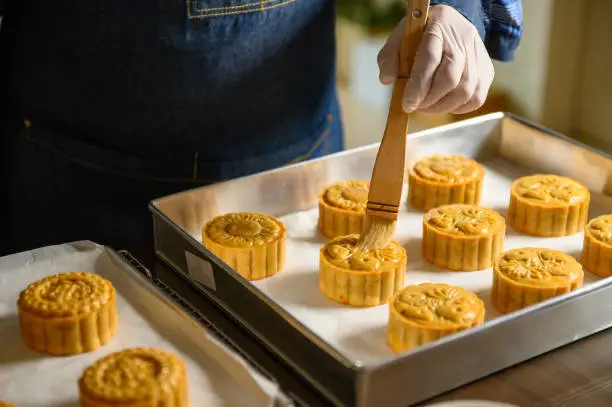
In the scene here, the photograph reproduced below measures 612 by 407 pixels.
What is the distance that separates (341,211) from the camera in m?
1.87

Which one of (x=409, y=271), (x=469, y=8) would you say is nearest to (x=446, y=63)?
(x=469, y=8)

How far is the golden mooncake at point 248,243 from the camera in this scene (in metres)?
1.73

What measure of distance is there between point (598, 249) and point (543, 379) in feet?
1.43

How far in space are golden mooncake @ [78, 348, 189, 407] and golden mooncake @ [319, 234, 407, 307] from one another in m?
0.39

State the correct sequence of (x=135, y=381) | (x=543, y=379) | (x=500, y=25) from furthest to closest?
(x=500, y=25), (x=543, y=379), (x=135, y=381)

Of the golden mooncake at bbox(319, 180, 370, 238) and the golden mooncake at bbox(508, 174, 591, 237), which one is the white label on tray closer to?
the golden mooncake at bbox(319, 180, 370, 238)

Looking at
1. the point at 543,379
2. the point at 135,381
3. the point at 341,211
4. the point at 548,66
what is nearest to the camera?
the point at 135,381

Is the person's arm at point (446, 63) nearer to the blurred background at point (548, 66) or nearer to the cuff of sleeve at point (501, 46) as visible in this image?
the cuff of sleeve at point (501, 46)

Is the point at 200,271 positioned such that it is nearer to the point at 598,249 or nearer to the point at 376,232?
the point at 376,232

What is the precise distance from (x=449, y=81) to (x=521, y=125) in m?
0.59

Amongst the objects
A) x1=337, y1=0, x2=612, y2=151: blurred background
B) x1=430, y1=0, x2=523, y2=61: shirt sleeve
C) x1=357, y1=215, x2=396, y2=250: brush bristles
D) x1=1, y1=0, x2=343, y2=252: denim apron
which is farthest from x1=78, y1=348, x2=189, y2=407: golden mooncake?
x1=337, y1=0, x2=612, y2=151: blurred background

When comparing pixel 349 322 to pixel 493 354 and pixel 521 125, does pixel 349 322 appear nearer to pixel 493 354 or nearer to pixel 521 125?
pixel 493 354

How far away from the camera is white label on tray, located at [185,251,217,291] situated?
1.58m

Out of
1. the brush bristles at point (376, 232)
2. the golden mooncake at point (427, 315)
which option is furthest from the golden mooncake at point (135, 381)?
the brush bristles at point (376, 232)
